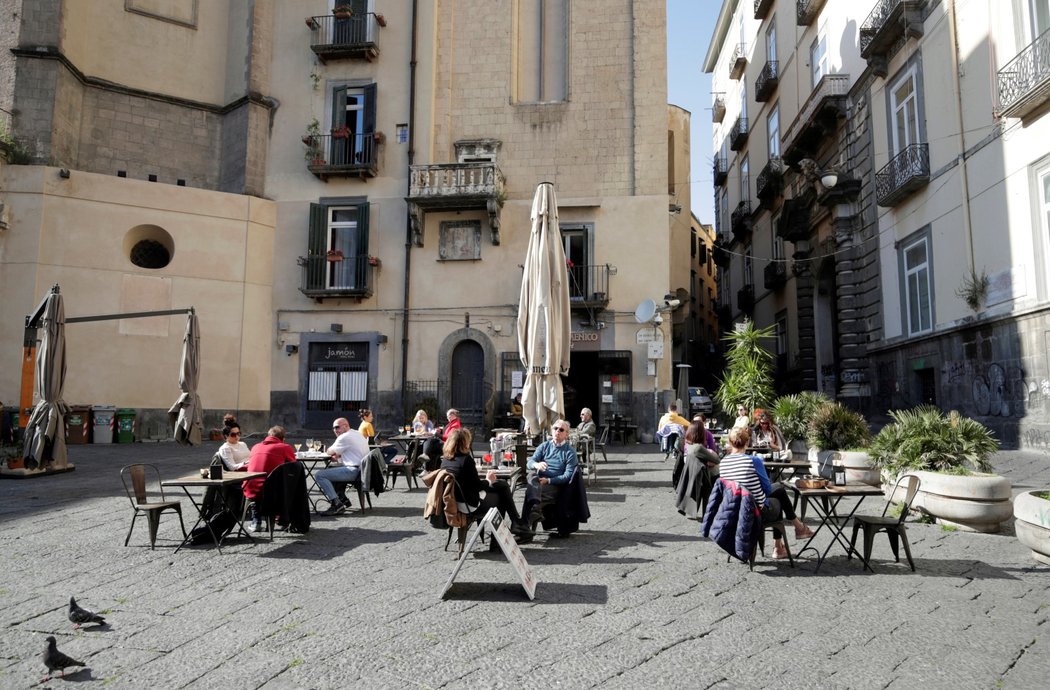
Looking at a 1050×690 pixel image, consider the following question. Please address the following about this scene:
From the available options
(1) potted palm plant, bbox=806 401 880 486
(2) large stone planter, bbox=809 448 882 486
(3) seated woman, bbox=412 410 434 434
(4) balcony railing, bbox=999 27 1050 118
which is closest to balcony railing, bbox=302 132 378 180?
(3) seated woman, bbox=412 410 434 434

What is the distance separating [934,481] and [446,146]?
17007 mm

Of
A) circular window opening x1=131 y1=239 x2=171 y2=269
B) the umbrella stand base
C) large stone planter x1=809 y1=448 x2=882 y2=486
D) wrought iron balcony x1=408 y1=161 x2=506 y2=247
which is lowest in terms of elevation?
the umbrella stand base

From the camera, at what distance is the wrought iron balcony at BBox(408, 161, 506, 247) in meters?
20.0

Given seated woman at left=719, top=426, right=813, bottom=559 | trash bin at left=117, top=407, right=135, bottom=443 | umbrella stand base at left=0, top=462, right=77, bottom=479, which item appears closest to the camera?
seated woman at left=719, top=426, right=813, bottom=559

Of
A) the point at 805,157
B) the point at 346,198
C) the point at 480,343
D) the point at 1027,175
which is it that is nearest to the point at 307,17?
the point at 346,198

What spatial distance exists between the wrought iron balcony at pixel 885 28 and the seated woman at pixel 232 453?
16429 millimetres

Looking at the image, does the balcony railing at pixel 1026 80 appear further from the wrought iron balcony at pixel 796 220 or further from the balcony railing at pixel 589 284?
the wrought iron balcony at pixel 796 220

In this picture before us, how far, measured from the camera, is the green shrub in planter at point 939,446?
786 cm

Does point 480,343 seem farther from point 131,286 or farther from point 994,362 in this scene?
point 994,362

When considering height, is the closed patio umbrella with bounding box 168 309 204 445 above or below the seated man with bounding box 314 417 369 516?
above

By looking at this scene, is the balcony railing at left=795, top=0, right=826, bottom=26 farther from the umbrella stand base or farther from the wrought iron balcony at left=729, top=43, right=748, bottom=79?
the umbrella stand base

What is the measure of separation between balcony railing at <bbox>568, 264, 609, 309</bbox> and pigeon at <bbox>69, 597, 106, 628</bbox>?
15902mm

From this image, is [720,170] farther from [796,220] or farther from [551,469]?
[551,469]

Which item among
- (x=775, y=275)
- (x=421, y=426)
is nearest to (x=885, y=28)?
(x=775, y=275)
